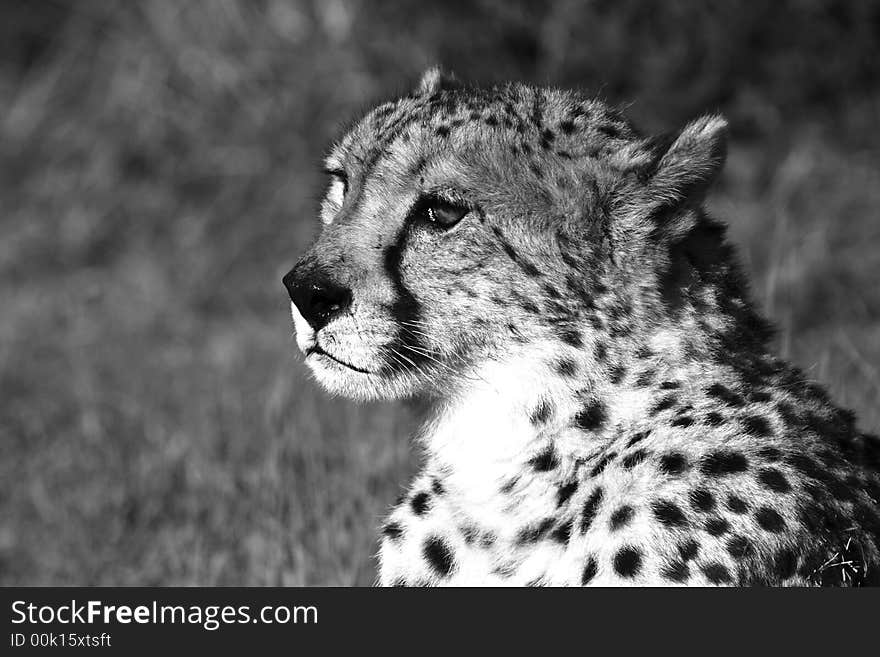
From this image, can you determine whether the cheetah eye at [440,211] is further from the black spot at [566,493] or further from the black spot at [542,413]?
the black spot at [566,493]

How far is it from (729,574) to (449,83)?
1.58 m

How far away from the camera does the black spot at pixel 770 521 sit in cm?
247

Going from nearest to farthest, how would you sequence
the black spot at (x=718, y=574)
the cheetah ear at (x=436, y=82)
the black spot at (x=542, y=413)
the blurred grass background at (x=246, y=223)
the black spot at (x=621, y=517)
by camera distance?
the black spot at (x=718, y=574), the black spot at (x=621, y=517), the black spot at (x=542, y=413), the cheetah ear at (x=436, y=82), the blurred grass background at (x=246, y=223)

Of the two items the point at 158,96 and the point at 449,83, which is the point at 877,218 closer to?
the point at 449,83

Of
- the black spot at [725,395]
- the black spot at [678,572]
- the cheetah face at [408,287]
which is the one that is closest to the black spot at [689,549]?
the black spot at [678,572]

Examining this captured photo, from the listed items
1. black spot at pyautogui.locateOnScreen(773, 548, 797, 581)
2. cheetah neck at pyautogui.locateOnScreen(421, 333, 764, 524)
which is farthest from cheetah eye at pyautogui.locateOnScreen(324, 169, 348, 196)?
black spot at pyautogui.locateOnScreen(773, 548, 797, 581)

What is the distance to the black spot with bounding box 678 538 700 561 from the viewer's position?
248cm

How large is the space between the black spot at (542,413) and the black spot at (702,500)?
0.36 meters

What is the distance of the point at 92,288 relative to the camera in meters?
6.96

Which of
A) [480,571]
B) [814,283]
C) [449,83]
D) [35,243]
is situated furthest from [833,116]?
[480,571]

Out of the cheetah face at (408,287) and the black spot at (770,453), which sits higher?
the cheetah face at (408,287)

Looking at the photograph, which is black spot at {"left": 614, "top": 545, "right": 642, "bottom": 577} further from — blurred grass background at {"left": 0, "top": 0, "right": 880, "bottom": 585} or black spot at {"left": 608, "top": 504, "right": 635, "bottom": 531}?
blurred grass background at {"left": 0, "top": 0, "right": 880, "bottom": 585}

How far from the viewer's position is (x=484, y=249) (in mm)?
2854

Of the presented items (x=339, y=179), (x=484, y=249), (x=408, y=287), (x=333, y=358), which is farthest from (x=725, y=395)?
(x=339, y=179)
